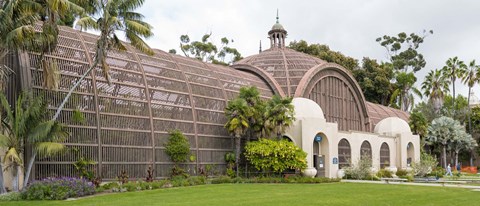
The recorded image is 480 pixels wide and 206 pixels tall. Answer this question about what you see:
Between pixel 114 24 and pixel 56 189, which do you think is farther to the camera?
pixel 114 24

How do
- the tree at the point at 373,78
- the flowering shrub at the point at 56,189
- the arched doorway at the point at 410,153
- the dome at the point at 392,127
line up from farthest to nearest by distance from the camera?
the tree at the point at 373,78
the arched doorway at the point at 410,153
the dome at the point at 392,127
the flowering shrub at the point at 56,189

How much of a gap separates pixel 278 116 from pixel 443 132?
122 feet

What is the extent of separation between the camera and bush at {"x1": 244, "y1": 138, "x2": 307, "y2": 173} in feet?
123

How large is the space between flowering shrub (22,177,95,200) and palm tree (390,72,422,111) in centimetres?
7076

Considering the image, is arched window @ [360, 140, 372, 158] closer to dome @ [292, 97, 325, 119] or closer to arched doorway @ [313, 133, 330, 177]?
arched doorway @ [313, 133, 330, 177]

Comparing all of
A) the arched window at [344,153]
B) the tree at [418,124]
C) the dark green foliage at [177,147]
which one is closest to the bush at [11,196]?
the dark green foliage at [177,147]

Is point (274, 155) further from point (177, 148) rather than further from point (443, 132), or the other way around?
point (443, 132)

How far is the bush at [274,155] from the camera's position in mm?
37625

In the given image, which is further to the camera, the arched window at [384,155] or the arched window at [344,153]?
the arched window at [384,155]

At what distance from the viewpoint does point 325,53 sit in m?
80.0

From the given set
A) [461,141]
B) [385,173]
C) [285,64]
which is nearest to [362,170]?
[385,173]

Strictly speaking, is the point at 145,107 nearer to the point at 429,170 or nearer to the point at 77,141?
the point at 77,141

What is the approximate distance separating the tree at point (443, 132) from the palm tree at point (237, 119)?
38282mm

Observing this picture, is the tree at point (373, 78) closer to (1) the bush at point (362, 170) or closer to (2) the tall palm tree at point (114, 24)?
(1) the bush at point (362, 170)
